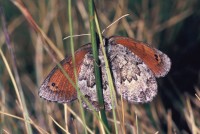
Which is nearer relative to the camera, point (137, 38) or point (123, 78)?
point (123, 78)

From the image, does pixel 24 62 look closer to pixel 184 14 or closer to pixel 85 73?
pixel 184 14

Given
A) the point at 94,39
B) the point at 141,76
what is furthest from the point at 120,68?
the point at 94,39

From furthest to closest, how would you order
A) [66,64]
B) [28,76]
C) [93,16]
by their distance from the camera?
[28,76], [66,64], [93,16]

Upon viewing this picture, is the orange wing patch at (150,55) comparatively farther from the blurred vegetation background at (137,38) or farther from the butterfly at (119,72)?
the blurred vegetation background at (137,38)

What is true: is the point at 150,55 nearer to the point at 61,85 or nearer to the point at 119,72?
the point at 119,72

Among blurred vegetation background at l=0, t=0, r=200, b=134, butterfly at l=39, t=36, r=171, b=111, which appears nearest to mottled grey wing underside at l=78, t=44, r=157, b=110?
butterfly at l=39, t=36, r=171, b=111

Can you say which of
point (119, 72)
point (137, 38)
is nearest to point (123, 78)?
point (119, 72)

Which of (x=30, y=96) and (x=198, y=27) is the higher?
(x=198, y=27)
